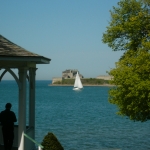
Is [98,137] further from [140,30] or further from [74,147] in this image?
[140,30]

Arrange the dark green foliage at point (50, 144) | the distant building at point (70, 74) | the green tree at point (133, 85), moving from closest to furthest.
→ the dark green foliage at point (50, 144) → the green tree at point (133, 85) → the distant building at point (70, 74)

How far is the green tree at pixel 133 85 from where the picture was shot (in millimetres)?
14055

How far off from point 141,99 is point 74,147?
9.10 m

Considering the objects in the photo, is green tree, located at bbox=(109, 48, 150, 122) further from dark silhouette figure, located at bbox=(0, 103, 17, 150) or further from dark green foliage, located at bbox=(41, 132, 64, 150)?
dark silhouette figure, located at bbox=(0, 103, 17, 150)

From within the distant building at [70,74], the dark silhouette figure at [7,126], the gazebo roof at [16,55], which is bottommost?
the dark silhouette figure at [7,126]

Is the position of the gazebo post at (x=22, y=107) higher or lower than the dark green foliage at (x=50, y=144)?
higher

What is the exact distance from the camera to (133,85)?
14180mm

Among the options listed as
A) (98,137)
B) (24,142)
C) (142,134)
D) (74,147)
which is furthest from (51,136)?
(142,134)

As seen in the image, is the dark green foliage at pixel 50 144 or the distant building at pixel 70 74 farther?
the distant building at pixel 70 74

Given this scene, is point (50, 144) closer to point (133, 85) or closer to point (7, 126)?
point (7, 126)

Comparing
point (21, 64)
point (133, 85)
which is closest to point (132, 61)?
point (133, 85)

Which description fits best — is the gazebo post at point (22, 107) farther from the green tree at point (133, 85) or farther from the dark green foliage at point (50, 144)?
the green tree at point (133, 85)

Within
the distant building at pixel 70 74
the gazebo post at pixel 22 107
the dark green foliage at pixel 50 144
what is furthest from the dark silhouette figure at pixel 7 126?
the distant building at pixel 70 74

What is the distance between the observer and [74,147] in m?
22.4
